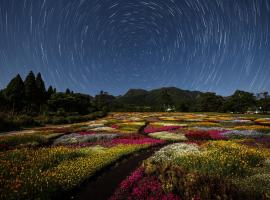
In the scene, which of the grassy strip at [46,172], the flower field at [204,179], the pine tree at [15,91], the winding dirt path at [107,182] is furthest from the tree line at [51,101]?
the flower field at [204,179]

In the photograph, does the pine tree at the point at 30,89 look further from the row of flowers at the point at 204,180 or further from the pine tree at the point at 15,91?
the row of flowers at the point at 204,180

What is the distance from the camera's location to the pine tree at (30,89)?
82.4 meters

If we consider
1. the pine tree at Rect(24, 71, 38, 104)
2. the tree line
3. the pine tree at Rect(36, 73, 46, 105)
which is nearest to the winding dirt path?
the tree line

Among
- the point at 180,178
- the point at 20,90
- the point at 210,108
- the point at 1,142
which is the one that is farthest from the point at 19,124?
the point at 210,108

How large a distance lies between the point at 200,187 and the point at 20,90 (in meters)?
81.0

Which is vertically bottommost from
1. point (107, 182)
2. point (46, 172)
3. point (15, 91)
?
point (107, 182)

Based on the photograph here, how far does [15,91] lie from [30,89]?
5963mm

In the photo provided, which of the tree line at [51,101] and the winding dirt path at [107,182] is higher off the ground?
the tree line at [51,101]

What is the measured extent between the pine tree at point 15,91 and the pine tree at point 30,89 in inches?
102

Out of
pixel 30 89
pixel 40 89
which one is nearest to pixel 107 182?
pixel 30 89

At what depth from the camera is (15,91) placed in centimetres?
7719

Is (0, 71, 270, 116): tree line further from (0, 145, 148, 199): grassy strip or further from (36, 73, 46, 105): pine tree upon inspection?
(0, 145, 148, 199): grassy strip

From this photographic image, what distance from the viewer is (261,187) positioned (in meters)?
9.99

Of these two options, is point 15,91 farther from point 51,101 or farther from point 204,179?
point 204,179
